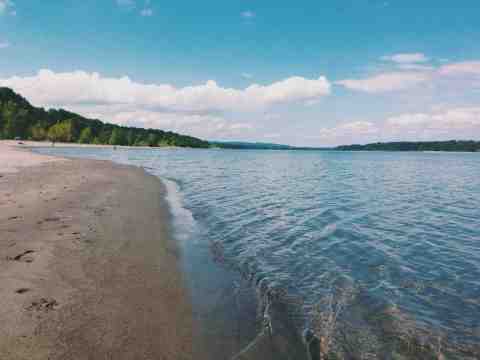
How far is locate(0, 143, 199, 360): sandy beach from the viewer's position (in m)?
5.06

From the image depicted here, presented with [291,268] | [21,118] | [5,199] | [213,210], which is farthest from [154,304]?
[21,118]

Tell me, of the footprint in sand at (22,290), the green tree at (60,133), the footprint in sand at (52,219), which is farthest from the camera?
the green tree at (60,133)

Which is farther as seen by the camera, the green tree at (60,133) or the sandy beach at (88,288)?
the green tree at (60,133)

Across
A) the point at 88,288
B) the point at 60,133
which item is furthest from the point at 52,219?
the point at 60,133

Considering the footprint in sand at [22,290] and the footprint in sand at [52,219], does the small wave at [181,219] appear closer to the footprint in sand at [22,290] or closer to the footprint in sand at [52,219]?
the footprint in sand at [52,219]

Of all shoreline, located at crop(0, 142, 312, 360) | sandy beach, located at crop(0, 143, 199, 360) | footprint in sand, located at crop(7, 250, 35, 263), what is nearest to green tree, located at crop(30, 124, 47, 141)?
sandy beach, located at crop(0, 143, 199, 360)

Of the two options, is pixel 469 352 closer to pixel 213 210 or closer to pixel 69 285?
pixel 69 285

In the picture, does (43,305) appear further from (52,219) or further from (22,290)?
(52,219)

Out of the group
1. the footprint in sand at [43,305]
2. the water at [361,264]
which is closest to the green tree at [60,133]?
the water at [361,264]

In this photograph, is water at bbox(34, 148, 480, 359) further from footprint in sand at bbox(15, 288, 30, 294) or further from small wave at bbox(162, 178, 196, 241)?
footprint in sand at bbox(15, 288, 30, 294)

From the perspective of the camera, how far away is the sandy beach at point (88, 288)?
506 centimetres

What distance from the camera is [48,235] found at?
401 inches

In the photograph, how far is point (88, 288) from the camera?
7.02 m

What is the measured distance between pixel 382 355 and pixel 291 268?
4.15 meters
